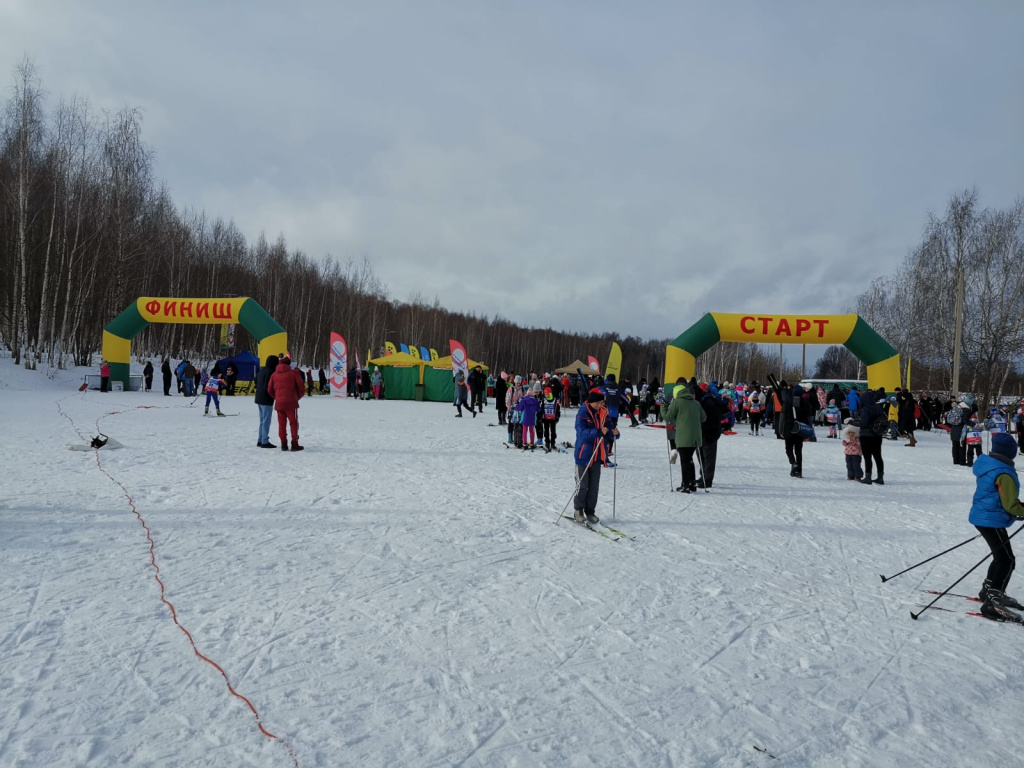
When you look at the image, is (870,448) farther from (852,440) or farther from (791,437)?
(791,437)

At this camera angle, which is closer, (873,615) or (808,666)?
(808,666)

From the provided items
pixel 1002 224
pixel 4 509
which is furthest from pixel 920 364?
pixel 4 509

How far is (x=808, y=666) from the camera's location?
3.50 metres

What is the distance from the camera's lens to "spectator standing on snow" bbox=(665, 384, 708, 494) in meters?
8.62

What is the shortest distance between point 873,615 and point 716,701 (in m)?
1.93

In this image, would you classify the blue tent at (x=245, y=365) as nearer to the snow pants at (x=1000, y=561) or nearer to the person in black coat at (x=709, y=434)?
the person in black coat at (x=709, y=434)

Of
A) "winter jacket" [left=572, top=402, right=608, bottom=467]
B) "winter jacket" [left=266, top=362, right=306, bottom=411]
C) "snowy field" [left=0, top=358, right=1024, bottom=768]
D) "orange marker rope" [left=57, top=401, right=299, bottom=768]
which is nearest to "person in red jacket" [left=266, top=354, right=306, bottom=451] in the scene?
"winter jacket" [left=266, top=362, right=306, bottom=411]

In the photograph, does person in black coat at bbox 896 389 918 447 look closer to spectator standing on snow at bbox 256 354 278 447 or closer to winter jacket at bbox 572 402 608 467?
winter jacket at bbox 572 402 608 467

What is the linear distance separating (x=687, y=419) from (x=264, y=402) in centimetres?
718

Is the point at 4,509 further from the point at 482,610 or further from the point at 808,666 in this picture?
the point at 808,666

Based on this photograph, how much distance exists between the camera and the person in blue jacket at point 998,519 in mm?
4305

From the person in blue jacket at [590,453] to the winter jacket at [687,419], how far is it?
241 cm

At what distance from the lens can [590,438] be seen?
257 inches

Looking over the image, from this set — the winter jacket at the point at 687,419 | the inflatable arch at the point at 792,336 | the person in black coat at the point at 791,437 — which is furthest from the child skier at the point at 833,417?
the winter jacket at the point at 687,419
